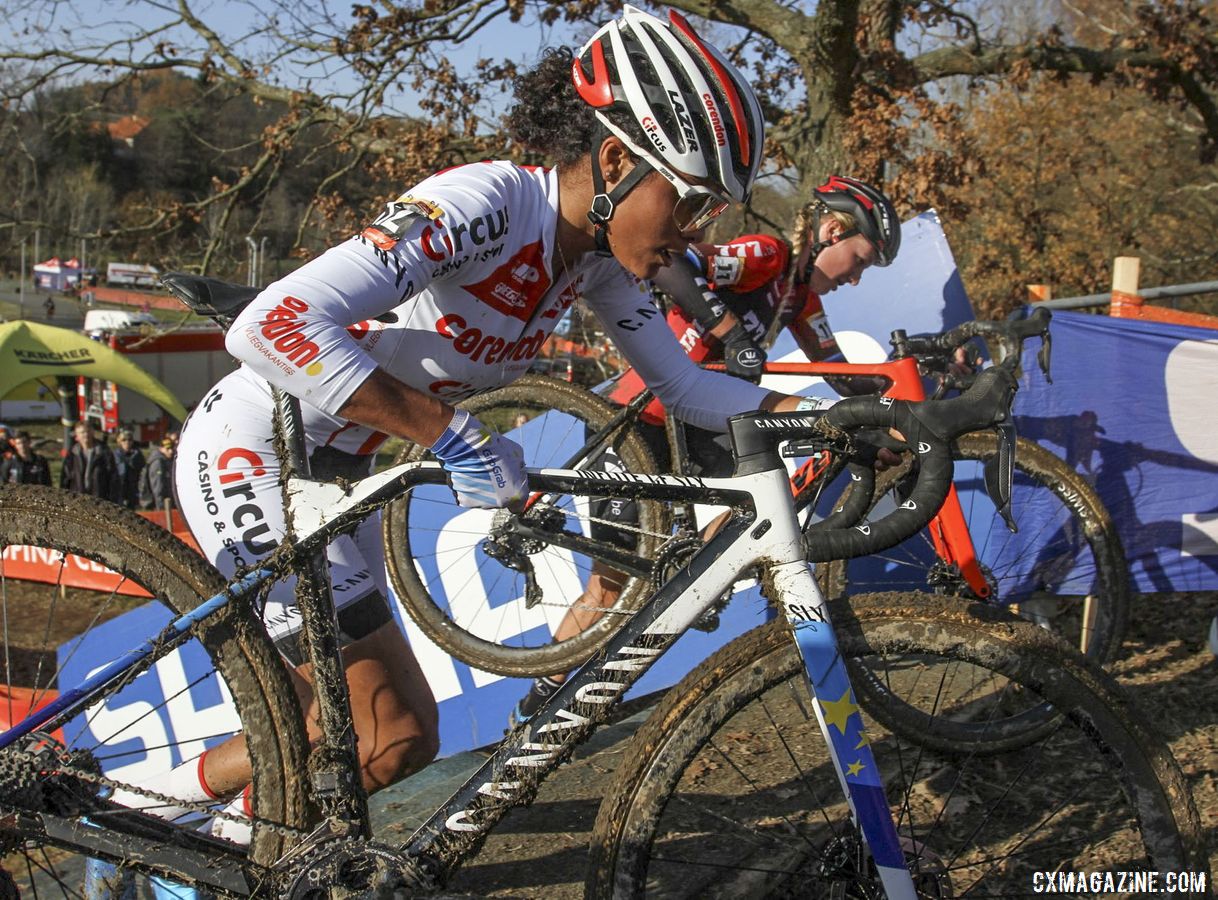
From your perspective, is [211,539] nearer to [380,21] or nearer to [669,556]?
[669,556]

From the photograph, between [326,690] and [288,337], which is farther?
[326,690]

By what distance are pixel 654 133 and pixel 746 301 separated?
265 centimetres

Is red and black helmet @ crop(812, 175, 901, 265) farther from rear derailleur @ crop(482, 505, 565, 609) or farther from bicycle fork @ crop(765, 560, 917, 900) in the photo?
bicycle fork @ crop(765, 560, 917, 900)

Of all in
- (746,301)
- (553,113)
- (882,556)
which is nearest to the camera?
(553,113)

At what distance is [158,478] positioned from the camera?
15.0 metres

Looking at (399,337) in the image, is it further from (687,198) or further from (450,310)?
(687,198)

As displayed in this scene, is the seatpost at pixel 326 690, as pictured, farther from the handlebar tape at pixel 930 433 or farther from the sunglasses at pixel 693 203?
the handlebar tape at pixel 930 433

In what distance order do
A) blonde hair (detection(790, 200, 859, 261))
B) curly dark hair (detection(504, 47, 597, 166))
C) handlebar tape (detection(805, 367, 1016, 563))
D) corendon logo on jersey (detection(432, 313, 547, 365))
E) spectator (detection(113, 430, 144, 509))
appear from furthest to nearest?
spectator (detection(113, 430, 144, 509)) < blonde hair (detection(790, 200, 859, 261)) < corendon logo on jersey (detection(432, 313, 547, 365)) < curly dark hair (detection(504, 47, 597, 166)) < handlebar tape (detection(805, 367, 1016, 563))

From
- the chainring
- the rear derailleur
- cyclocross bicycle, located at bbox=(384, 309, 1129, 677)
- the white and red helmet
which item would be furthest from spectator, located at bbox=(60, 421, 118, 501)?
the white and red helmet

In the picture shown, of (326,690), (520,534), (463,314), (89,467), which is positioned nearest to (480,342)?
(463,314)

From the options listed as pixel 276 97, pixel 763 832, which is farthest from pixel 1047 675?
pixel 276 97

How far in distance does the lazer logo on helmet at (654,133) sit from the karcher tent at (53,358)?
839 inches

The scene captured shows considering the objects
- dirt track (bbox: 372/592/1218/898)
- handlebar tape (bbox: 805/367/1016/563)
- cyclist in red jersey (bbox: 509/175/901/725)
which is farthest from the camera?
cyclist in red jersey (bbox: 509/175/901/725)

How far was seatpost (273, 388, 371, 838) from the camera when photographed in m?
2.42
